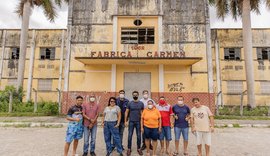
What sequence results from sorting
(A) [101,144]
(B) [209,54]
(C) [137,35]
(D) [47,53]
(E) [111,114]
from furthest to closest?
(D) [47,53]
(C) [137,35]
(B) [209,54]
(A) [101,144]
(E) [111,114]

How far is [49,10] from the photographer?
19.2 metres

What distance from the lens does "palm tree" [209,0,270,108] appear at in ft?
55.7

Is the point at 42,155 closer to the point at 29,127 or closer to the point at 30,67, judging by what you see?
the point at 29,127

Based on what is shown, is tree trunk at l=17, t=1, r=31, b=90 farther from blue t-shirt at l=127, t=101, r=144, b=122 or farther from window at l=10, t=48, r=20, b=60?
blue t-shirt at l=127, t=101, r=144, b=122

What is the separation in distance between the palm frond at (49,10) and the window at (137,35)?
28.2 ft

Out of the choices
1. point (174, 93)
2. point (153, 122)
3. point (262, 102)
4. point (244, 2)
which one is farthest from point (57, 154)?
point (262, 102)

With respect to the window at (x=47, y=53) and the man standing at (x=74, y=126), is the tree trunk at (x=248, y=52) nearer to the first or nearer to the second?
the man standing at (x=74, y=126)

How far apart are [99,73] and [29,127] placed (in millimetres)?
5253

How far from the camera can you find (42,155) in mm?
5656

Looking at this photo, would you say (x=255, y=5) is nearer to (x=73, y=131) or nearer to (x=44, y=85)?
(x=73, y=131)

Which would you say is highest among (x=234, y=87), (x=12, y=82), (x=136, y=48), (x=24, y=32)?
(x=24, y=32)

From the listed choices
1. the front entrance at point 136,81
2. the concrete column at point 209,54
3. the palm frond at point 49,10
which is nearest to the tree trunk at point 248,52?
the concrete column at point 209,54

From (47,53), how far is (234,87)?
20583 millimetres

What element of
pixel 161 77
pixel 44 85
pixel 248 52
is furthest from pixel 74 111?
pixel 44 85
